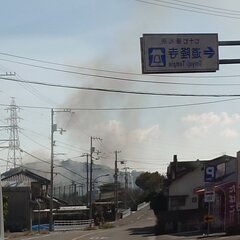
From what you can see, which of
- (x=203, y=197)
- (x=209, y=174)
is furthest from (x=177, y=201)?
(x=209, y=174)

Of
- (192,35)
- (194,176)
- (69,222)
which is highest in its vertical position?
(192,35)

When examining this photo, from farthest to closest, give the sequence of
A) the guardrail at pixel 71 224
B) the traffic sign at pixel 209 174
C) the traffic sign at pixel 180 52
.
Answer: the guardrail at pixel 71 224 → the traffic sign at pixel 209 174 → the traffic sign at pixel 180 52

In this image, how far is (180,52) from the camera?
19219 millimetres

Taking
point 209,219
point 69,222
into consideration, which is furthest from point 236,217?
point 69,222

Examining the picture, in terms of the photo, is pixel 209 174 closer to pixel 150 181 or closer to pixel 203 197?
pixel 203 197

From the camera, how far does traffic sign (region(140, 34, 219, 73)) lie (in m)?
19.0

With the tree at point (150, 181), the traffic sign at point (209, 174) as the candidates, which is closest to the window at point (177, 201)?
the traffic sign at point (209, 174)

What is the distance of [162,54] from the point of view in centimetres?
1912

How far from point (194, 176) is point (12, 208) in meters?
24.2

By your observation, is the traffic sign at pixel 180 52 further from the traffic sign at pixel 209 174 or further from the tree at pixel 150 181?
the tree at pixel 150 181

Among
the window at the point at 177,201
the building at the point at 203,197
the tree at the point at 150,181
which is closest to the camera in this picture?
the building at the point at 203,197

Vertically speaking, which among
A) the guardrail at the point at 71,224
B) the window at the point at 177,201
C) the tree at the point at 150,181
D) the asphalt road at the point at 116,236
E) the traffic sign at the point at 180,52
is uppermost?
the traffic sign at the point at 180,52

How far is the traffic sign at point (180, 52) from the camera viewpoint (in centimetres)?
1902

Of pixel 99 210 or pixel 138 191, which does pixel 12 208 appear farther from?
pixel 138 191
